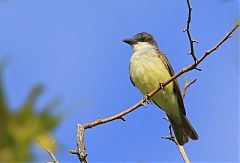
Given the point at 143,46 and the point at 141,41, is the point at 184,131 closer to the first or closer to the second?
the point at 143,46

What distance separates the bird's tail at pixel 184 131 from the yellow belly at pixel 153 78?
215 millimetres

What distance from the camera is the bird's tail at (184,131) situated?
28.0 feet

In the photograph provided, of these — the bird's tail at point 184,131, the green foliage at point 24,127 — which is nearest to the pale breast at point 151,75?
the bird's tail at point 184,131

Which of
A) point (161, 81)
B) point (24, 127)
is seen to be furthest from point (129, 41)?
point (24, 127)

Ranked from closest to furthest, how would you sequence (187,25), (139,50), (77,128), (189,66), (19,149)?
(19,149), (77,128), (187,25), (189,66), (139,50)

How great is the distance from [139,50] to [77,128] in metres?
5.05

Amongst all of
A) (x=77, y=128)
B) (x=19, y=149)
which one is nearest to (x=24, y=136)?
(x=19, y=149)

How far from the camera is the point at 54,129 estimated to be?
1.27 meters

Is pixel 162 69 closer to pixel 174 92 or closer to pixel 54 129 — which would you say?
pixel 174 92

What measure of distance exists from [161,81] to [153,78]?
0.15m

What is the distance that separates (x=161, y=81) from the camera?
27.4 ft

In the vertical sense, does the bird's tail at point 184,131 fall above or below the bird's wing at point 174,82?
below

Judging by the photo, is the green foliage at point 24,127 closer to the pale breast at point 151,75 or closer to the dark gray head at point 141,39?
the pale breast at point 151,75

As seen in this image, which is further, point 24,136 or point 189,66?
point 189,66
